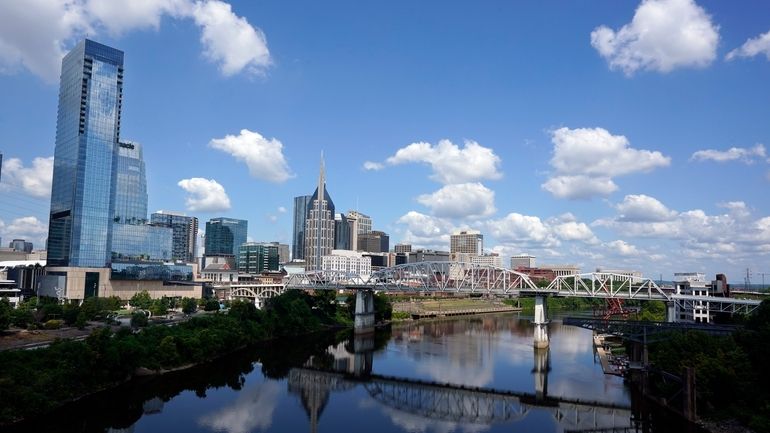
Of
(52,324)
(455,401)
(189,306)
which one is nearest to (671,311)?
(455,401)

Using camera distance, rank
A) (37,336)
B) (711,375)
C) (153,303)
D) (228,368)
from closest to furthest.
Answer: (711,375), (228,368), (37,336), (153,303)

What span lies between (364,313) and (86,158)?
191 ft

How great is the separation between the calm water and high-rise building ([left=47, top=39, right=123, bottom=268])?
174ft

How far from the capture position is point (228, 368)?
5388 cm

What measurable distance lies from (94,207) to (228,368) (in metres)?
63.9

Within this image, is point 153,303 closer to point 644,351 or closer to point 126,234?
point 126,234

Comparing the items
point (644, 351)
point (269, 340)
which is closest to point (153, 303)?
point (269, 340)

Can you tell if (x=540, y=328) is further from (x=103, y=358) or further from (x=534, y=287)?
(x=103, y=358)

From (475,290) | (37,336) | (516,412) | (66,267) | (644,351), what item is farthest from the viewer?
(66,267)

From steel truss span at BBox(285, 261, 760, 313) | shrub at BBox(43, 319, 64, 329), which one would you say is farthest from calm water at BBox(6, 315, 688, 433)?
shrub at BBox(43, 319, 64, 329)

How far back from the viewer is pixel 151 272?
111m

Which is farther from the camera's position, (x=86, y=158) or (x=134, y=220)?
(x=134, y=220)

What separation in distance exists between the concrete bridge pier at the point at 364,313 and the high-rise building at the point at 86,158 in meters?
49.8

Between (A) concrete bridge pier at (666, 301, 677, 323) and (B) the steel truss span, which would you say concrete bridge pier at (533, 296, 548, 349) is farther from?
(A) concrete bridge pier at (666, 301, 677, 323)
